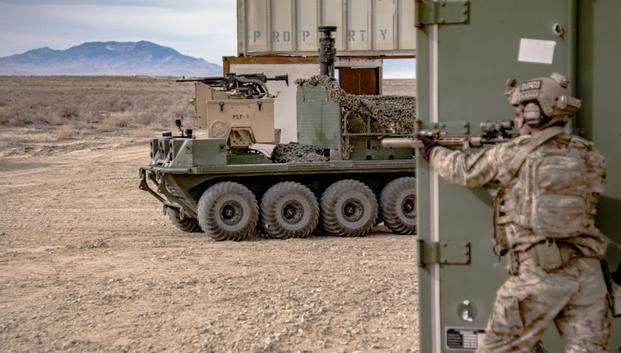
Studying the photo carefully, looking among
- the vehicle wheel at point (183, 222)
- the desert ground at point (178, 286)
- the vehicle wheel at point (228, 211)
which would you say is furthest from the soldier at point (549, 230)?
the vehicle wheel at point (183, 222)

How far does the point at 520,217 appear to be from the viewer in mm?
4254

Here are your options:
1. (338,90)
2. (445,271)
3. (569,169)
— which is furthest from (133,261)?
(569,169)

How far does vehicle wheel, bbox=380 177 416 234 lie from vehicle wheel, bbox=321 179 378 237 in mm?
184

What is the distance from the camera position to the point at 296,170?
11633 mm

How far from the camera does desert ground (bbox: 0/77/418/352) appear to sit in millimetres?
6805

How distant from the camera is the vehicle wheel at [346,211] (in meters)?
11.8

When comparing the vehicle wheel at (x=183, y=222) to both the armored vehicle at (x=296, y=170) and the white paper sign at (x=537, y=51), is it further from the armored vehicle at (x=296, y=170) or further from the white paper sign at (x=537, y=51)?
the white paper sign at (x=537, y=51)

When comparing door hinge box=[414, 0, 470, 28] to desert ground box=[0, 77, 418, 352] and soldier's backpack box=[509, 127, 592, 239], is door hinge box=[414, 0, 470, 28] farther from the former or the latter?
desert ground box=[0, 77, 418, 352]

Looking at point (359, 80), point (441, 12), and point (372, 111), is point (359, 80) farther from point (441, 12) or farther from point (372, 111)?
point (441, 12)

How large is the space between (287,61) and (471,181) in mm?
13469

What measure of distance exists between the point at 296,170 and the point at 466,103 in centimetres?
717

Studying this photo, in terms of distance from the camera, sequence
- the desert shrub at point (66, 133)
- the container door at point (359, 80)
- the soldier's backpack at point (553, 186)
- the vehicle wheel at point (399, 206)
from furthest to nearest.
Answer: the desert shrub at point (66, 133) → the container door at point (359, 80) → the vehicle wheel at point (399, 206) → the soldier's backpack at point (553, 186)

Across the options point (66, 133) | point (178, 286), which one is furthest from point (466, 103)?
point (66, 133)

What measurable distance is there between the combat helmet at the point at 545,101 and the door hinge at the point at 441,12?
443mm
